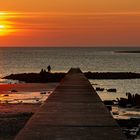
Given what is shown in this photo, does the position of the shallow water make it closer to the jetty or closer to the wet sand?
the wet sand

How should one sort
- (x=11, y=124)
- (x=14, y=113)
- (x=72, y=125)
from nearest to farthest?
(x=72, y=125) < (x=11, y=124) < (x=14, y=113)

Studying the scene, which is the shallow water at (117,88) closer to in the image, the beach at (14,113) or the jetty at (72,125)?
the beach at (14,113)

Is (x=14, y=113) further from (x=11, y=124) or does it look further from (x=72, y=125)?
(x=72, y=125)

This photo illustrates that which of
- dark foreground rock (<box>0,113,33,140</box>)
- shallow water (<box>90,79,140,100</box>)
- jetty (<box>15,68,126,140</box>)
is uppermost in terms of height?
jetty (<box>15,68,126,140</box>)

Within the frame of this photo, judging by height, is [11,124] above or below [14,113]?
below

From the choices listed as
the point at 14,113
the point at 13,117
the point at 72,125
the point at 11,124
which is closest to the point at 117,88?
the point at 14,113

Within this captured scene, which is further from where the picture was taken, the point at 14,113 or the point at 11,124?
the point at 14,113

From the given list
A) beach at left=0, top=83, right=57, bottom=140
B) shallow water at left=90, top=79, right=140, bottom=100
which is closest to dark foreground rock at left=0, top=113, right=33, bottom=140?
beach at left=0, top=83, right=57, bottom=140

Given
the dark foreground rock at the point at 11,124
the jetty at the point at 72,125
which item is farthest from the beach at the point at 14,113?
the jetty at the point at 72,125

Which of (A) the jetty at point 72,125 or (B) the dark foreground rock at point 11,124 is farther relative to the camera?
(B) the dark foreground rock at point 11,124

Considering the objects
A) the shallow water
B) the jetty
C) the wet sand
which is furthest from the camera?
the shallow water

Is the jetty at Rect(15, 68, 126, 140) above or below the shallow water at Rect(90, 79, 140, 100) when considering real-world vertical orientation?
above

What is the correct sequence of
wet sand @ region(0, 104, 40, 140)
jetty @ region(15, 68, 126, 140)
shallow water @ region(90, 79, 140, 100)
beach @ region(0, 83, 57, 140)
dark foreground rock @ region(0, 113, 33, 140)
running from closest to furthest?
1. jetty @ region(15, 68, 126, 140)
2. dark foreground rock @ region(0, 113, 33, 140)
3. wet sand @ region(0, 104, 40, 140)
4. beach @ region(0, 83, 57, 140)
5. shallow water @ region(90, 79, 140, 100)

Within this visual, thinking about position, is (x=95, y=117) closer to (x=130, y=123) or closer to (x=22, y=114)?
(x=130, y=123)
